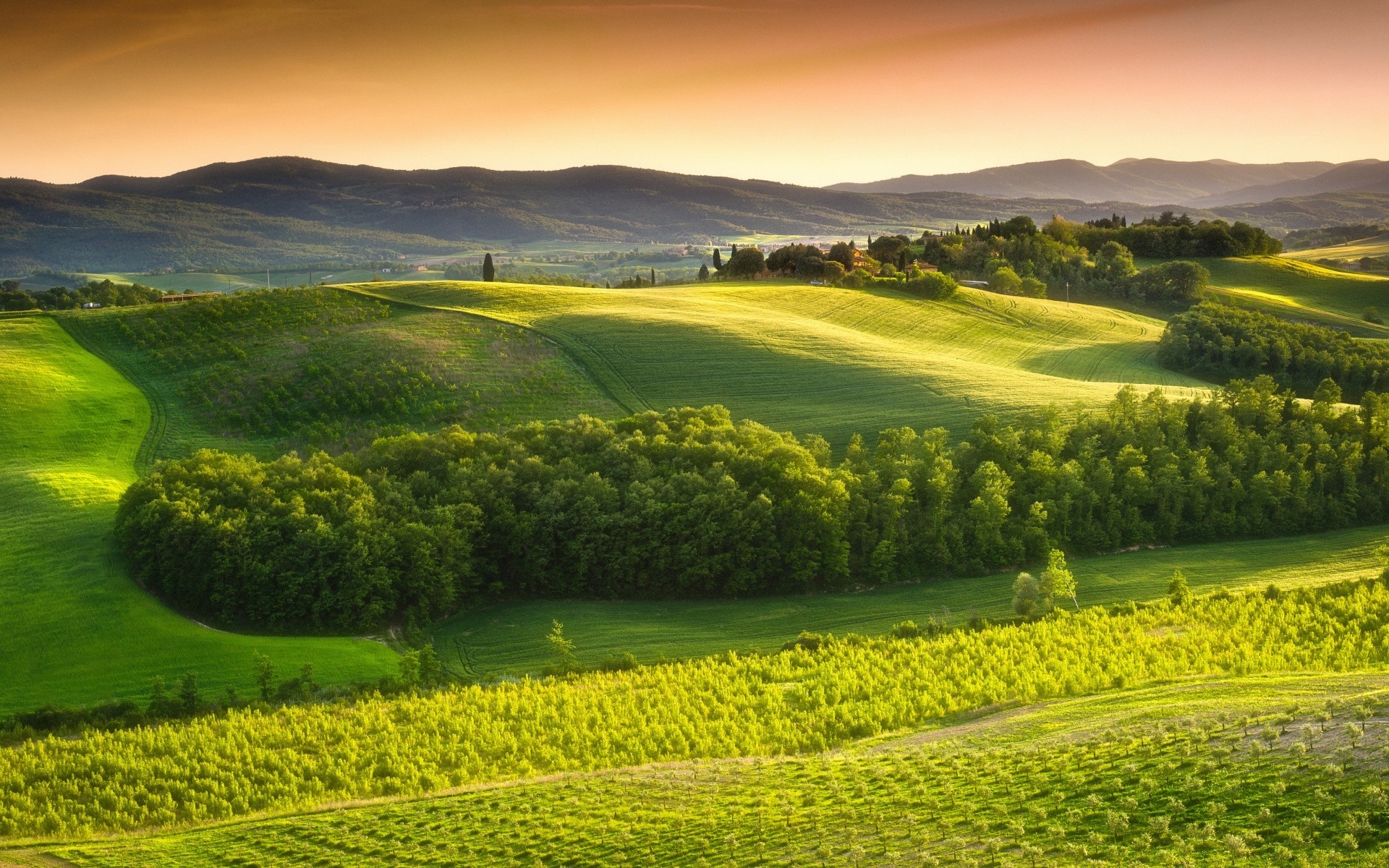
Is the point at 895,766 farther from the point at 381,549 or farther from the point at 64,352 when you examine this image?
the point at 64,352

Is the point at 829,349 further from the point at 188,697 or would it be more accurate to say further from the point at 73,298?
the point at 73,298

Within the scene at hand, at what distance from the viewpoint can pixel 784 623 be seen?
49531mm

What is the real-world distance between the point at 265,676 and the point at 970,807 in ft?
92.4

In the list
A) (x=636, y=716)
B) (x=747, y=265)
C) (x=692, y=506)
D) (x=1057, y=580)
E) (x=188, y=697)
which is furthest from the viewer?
(x=747, y=265)

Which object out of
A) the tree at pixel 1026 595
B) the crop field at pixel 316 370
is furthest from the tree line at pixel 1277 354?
the tree at pixel 1026 595

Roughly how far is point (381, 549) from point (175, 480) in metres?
13.3

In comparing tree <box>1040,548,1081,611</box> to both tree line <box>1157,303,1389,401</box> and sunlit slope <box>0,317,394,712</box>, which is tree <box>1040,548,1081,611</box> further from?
tree line <box>1157,303,1389,401</box>

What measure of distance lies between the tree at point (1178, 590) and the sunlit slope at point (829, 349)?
2374 centimetres

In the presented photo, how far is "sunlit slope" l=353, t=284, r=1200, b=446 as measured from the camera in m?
76.3

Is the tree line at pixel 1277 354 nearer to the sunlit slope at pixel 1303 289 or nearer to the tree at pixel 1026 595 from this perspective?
the sunlit slope at pixel 1303 289

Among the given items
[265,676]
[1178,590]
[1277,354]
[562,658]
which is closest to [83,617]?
[265,676]

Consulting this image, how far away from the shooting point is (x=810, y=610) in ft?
169

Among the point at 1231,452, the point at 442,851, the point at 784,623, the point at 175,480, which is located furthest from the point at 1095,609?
the point at 175,480

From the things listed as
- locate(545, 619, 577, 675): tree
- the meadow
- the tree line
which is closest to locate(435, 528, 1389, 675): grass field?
locate(545, 619, 577, 675): tree
